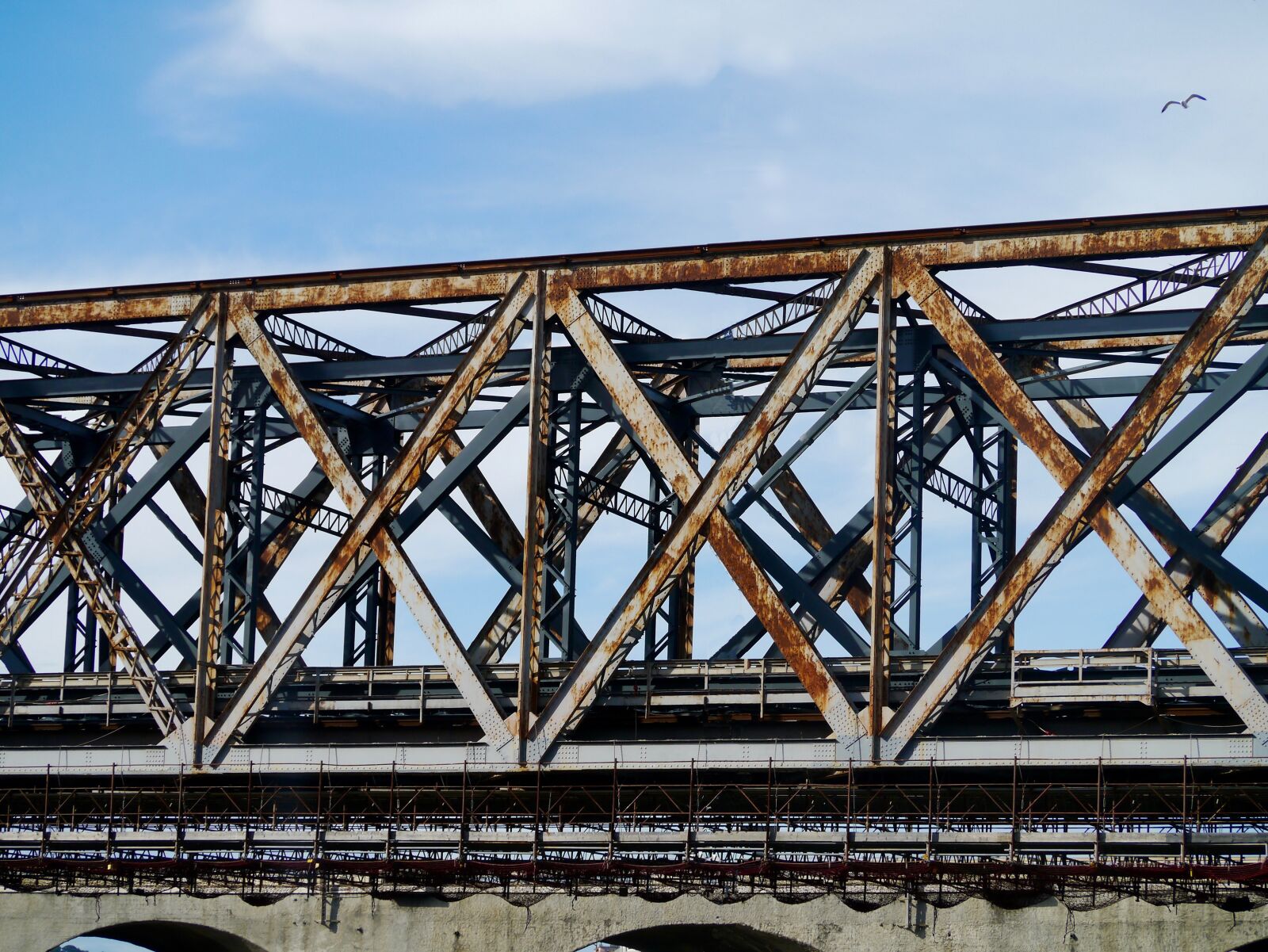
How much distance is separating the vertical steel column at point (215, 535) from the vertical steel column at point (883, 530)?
1428 cm

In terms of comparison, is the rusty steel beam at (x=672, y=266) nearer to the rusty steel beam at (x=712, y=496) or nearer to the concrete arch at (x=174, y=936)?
the rusty steel beam at (x=712, y=496)

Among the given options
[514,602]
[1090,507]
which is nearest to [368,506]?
[514,602]

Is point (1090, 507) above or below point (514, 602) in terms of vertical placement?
below

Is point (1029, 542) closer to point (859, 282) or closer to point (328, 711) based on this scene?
point (859, 282)

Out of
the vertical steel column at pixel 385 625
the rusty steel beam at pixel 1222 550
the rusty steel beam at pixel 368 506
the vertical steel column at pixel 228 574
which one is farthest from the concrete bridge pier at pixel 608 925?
the vertical steel column at pixel 385 625

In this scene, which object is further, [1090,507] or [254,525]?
[254,525]

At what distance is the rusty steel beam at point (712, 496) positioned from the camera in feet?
140

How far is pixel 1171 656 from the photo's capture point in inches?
1623

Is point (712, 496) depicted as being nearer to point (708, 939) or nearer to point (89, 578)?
point (708, 939)

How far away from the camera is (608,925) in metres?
41.8

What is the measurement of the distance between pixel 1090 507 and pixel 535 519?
439 inches

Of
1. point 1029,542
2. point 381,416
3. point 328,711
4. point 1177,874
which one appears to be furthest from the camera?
point 381,416

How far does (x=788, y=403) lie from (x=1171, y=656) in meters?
8.69

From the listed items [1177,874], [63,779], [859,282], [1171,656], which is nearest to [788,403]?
[859,282]
